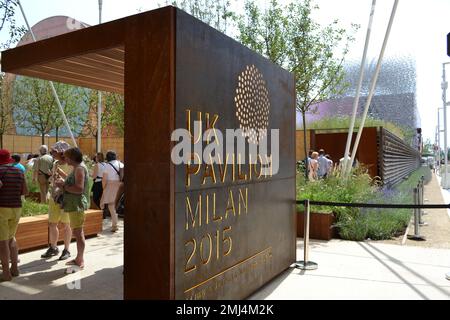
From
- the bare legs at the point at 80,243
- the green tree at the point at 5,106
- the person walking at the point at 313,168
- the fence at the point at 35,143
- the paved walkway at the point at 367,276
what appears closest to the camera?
the paved walkway at the point at 367,276

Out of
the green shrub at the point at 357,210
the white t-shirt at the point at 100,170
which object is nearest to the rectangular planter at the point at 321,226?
the green shrub at the point at 357,210

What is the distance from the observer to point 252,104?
15.5ft

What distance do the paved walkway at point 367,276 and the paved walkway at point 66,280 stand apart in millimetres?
1868

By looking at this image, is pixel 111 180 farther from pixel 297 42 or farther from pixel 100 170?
pixel 297 42

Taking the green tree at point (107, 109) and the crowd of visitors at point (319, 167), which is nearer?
the crowd of visitors at point (319, 167)

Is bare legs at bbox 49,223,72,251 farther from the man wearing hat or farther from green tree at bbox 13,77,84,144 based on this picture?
green tree at bbox 13,77,84,144

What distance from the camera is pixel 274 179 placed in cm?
540

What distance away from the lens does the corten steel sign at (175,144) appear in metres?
3.36

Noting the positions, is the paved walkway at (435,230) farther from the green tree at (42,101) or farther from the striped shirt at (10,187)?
the green tree at (42,101)

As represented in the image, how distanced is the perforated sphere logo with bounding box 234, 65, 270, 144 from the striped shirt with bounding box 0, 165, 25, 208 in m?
2.96

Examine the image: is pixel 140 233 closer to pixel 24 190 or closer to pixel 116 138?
pixel 24 190

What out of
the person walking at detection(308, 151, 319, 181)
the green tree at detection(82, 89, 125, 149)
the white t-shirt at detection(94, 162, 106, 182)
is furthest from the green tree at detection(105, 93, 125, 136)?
the white t-shirt at detection(94, 162, 106, 182)

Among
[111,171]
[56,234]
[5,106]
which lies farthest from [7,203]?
[5,106]

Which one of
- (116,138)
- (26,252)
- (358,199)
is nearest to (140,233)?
(26,252)
